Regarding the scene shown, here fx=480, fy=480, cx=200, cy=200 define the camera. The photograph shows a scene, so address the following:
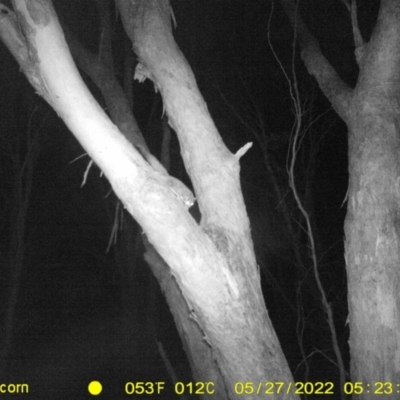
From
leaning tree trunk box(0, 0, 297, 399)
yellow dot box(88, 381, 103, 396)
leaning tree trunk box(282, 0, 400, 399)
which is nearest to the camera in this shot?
leaning tree trunk box(0, 0, 297, 399)

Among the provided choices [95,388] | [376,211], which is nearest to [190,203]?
[376,211]

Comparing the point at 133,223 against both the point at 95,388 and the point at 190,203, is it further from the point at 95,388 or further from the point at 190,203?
the point at 190,203

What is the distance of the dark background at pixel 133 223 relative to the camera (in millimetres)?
8289

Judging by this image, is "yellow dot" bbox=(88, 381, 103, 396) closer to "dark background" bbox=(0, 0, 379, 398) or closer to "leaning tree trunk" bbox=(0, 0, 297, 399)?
"dark background" bbox=(0, 0, 379, 398)

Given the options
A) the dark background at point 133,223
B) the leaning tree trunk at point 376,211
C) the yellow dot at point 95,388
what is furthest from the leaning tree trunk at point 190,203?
the yellow dot at point 95,388

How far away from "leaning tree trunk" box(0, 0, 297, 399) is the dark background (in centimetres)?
330

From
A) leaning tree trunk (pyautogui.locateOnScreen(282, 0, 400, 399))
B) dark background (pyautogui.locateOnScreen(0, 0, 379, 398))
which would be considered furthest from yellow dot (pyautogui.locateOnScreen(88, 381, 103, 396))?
leaning tree trunk (pyautogui.locateOnScreen(282, 0, 400, 399))

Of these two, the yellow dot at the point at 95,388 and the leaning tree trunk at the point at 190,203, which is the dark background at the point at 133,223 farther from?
the leaning tree trunk at the point at 190,203

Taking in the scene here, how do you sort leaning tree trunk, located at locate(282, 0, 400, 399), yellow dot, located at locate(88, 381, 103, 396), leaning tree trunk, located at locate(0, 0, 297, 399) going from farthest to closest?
yellow dot, located at locate(88, 381, 103, 396)
leaning tree trunk, located at locate(282, 0, 400, 399)
leaning tree trunk, located at locate(0, 0, 297, 399)

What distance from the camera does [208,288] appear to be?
2338 mm

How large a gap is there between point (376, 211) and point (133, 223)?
7.04 meters

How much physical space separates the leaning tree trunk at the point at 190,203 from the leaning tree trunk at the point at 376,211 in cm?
59

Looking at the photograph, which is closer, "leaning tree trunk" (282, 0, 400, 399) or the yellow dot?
"leaning tree trunk" (282, 0, 400, 399)

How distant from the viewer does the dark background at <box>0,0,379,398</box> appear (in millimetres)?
8289
